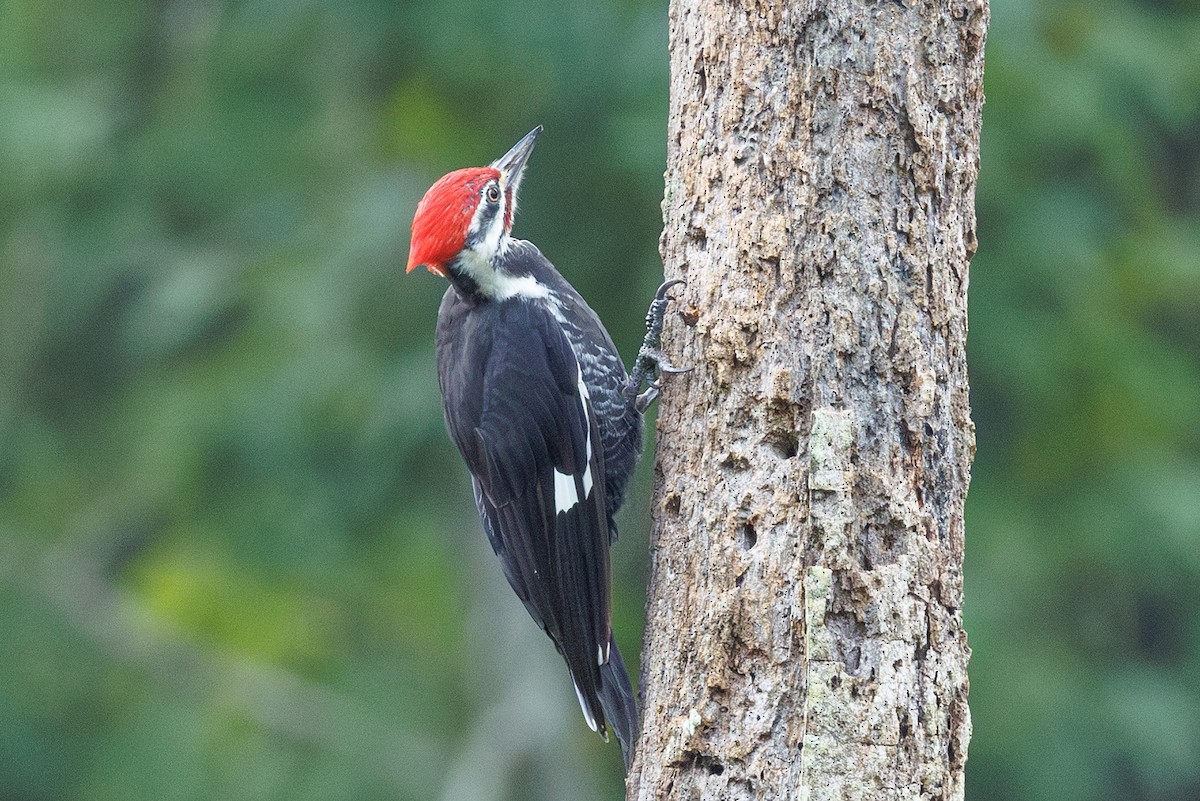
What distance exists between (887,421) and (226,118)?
4745 mm

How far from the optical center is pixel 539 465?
3.27m

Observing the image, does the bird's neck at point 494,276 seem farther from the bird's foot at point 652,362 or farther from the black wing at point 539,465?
the bird's foot at point 652,362

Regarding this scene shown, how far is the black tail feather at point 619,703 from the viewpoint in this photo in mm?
3014

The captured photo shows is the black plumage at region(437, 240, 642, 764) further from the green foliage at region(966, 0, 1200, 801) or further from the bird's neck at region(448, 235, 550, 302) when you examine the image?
the green foliage at region(966, 0, 1200, 801)

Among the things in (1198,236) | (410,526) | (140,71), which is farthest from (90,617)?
(1198,236)

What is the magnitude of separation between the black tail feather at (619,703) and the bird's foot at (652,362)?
0.52m

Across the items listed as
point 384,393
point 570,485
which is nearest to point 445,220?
point 570,485

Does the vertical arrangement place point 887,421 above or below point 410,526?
below

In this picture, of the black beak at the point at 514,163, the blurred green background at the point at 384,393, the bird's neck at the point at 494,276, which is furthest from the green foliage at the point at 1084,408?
the bird's neck at the point at 494,276

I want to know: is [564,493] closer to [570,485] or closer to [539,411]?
[570,485]

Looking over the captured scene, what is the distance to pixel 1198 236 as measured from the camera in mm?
6570

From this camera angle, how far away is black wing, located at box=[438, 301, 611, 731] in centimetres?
309

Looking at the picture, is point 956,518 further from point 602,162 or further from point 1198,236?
point 1198,236

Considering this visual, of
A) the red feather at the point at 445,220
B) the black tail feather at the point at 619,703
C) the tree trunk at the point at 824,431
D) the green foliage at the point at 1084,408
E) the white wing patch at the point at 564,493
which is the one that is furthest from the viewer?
the green foliage at the point at 1084,408
